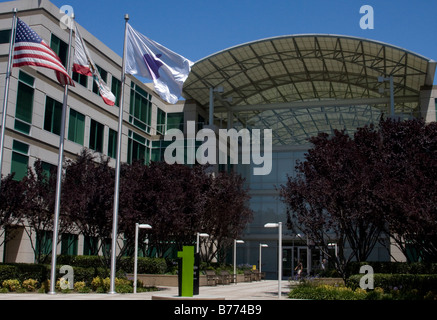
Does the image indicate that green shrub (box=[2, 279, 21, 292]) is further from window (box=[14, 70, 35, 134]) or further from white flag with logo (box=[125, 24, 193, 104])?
window (box=[14, 70, 35, 134])

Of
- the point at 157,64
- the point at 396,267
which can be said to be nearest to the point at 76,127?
the point at 157,64

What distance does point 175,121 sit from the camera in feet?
160

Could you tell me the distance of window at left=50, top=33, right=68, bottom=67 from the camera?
1282 inches

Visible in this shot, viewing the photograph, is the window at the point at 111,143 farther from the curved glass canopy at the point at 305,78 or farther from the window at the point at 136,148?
the curved glass canopy at the point at 305,78

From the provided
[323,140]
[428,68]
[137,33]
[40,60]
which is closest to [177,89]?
[137,33]

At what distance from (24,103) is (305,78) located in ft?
86.9

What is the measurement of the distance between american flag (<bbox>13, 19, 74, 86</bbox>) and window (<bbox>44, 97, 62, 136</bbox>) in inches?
525

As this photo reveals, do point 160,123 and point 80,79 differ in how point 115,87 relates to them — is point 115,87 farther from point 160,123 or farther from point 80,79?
point 160,123

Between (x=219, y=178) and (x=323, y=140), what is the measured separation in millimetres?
9876

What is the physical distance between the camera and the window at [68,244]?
33.2 metres

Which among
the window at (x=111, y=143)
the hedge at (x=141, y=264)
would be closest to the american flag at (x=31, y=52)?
the hedge at (x=141, y=264)

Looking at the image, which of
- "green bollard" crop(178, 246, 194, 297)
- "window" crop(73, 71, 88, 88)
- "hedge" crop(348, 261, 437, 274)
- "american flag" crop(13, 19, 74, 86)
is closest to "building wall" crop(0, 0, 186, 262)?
"window" crop(73, 71, 88, 88)

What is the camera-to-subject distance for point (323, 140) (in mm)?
25781
